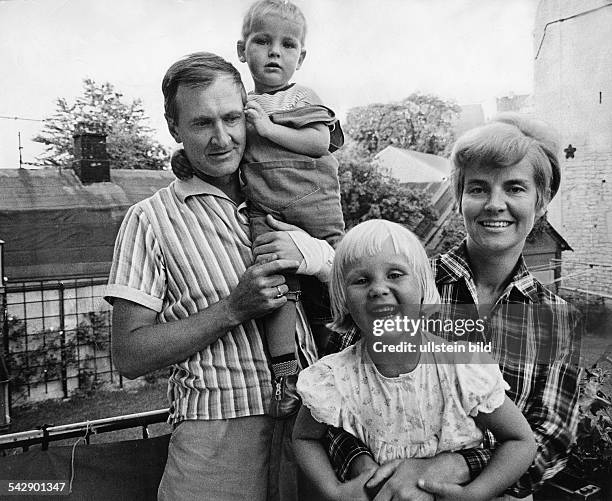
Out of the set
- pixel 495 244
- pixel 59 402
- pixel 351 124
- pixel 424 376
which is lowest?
pixel 59 402

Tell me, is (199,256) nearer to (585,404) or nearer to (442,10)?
(442,10)

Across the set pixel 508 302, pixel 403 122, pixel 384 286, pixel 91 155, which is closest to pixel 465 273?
pixel 508 302

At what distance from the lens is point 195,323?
41.7 inches

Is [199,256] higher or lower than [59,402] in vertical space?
higher

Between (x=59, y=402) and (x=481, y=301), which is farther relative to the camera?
(x=59, y=402)

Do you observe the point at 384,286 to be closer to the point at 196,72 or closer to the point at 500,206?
the point at 500,206

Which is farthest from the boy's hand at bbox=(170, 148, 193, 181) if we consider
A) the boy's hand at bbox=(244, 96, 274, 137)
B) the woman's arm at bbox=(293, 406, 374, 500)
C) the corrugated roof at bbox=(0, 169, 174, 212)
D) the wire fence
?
the wire fence

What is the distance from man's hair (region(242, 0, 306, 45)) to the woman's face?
1.50ft

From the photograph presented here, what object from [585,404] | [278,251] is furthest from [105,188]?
[585,404]

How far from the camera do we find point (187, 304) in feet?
3.60

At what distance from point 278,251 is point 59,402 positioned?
1008 mm

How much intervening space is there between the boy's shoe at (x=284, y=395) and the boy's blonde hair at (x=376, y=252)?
21cm

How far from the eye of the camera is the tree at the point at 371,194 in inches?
50.2

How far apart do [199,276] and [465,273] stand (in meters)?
0.49
